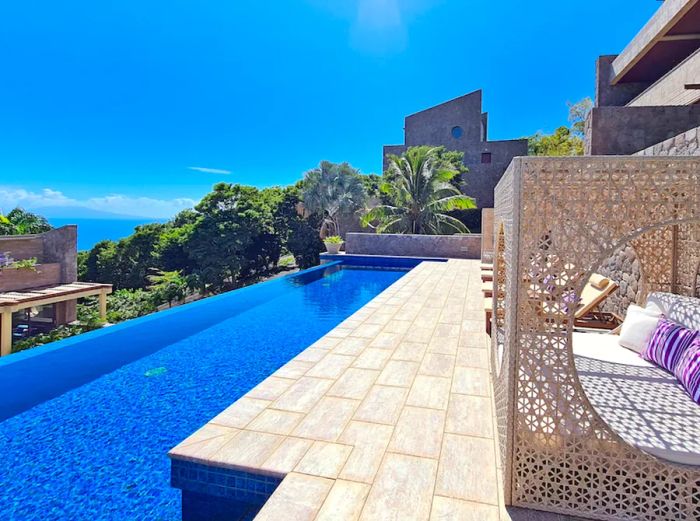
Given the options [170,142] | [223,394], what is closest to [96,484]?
[223,394]

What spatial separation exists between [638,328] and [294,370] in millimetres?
3290

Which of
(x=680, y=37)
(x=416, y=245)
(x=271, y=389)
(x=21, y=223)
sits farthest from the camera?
(x=416, y=245)

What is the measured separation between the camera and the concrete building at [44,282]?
8367 mm

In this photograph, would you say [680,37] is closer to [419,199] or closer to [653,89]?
[653,89]

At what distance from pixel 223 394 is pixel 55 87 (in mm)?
43725

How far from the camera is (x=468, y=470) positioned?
8.39ft

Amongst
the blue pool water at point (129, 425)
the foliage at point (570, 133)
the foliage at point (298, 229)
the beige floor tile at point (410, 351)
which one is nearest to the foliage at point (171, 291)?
the foliage at point (298, 229)

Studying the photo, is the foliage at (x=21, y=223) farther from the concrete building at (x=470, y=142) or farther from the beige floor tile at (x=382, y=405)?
the concrete building at (x=470, y=142)

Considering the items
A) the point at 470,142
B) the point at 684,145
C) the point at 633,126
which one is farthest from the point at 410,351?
the point at 470,142

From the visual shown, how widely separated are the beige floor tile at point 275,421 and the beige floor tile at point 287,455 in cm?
17

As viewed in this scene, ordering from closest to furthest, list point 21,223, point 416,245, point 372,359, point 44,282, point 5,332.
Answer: point 372,359
point 5,332
point 44,282
point 21,223
point 416,245

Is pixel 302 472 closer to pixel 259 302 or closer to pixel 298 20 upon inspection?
pixel 259 302

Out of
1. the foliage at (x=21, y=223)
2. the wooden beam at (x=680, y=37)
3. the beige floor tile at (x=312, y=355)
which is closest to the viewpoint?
the beige floor tile at (x=312, y=355)

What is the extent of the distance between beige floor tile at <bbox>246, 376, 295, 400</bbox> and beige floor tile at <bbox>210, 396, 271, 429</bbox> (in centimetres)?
8
